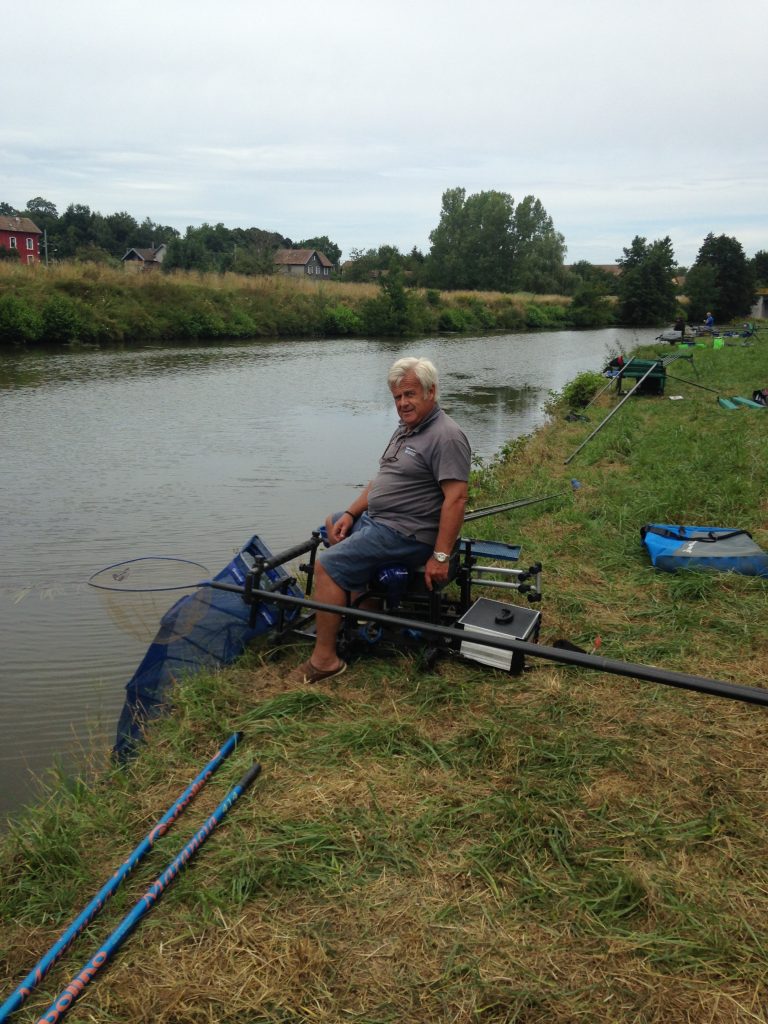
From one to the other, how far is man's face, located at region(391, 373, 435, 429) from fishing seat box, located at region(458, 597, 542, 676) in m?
1.00

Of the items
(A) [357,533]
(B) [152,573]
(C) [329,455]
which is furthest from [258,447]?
(A) [357,533]

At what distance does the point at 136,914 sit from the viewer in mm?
2221

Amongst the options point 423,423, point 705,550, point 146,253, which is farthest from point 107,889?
point 146,253

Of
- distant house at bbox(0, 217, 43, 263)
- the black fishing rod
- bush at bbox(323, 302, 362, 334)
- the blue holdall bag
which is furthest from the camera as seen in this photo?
distant house at bbox(0, 217, 43, 263)

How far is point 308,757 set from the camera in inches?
121

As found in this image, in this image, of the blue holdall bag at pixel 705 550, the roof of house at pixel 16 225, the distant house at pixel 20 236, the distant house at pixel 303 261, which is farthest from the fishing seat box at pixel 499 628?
the distant house at pixel 303 261

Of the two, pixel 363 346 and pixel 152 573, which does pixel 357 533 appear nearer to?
pixel 152 573

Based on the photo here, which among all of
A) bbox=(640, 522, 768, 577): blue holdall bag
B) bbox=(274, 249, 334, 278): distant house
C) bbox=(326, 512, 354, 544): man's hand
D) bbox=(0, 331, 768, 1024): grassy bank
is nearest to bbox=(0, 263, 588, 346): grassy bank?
bbox=(326, 512, 354, 544): man's hand

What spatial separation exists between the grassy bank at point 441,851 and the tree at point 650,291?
61758 mm

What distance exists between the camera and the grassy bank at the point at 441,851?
2.01 meters

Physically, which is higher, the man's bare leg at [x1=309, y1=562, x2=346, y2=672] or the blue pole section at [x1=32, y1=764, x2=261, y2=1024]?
the man's bare leg at [x1=309, y1=562, x2=346, y2=672]

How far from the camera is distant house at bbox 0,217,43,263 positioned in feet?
240

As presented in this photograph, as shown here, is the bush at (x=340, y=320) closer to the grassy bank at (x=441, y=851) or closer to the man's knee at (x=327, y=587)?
the grassy bank at (x=441, y=851)

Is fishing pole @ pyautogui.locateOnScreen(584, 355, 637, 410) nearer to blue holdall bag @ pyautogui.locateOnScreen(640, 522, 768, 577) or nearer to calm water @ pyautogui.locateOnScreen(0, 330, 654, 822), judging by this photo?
calm water @ pyautogui.locateOnScreen(0, 330, 654, 822)
